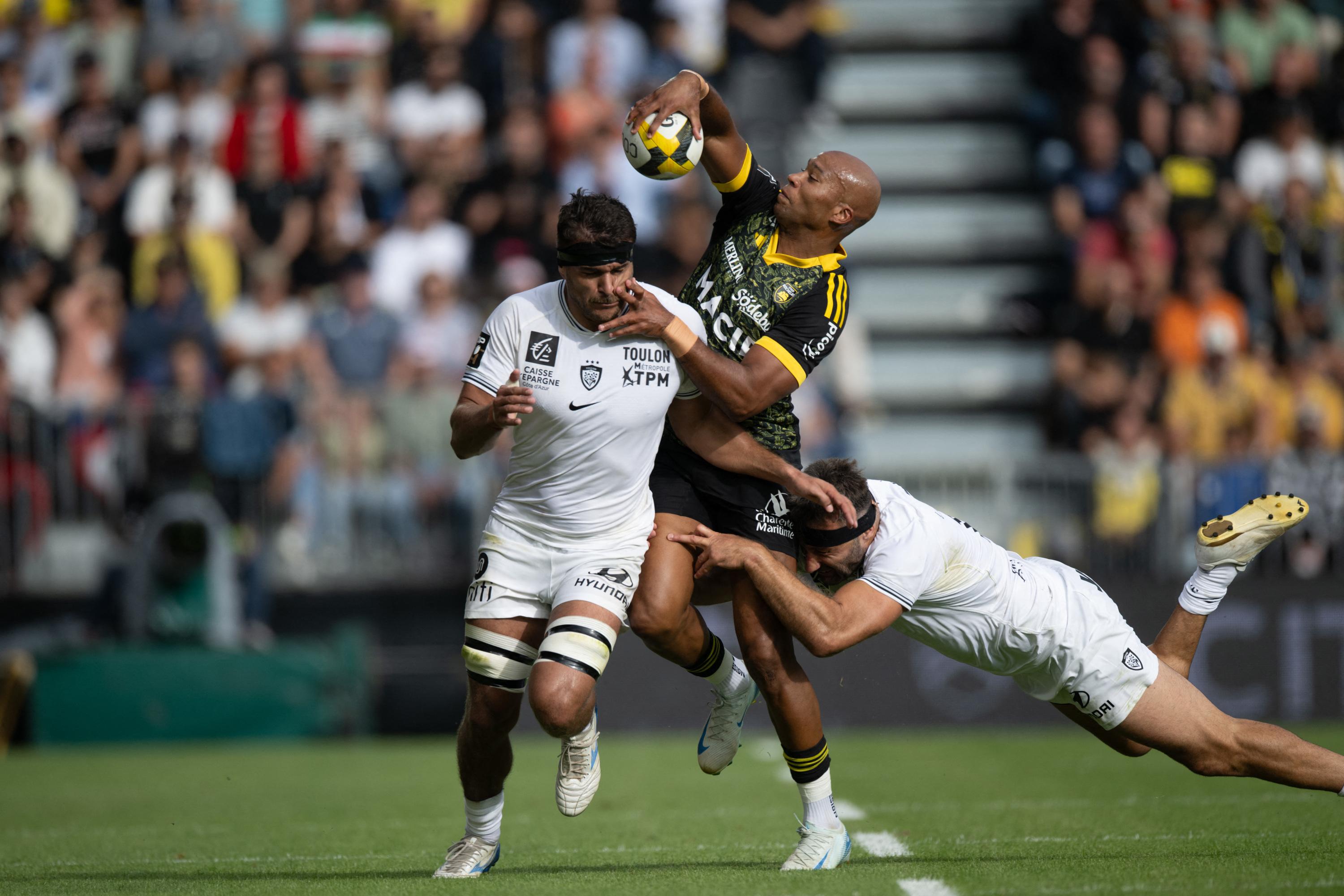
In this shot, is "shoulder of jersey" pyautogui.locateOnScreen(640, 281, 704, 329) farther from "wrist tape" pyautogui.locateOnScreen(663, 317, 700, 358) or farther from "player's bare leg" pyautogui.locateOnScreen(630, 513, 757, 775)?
"player's bare leg" pyautogui.locateOnScreen(630, 513, 757, 775)

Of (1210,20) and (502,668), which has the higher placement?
(1210,20)

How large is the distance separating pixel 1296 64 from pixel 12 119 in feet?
46.9

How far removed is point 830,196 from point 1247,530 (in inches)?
93.5

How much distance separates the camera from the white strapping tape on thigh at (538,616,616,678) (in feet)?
20.8

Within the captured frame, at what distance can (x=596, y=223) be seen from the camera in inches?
244

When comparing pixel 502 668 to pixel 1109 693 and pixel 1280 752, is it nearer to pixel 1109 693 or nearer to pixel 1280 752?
pixel 1109 693

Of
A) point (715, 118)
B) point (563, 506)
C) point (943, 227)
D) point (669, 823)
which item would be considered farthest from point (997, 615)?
point (943, 227)

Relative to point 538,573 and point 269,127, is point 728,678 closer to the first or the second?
point 538,573

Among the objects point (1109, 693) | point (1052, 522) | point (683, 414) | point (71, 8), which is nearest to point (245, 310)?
point (71, 8)

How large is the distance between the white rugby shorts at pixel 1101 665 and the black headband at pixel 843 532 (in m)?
0.96

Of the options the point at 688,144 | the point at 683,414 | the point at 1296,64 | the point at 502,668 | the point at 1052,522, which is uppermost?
the point at 1296,64

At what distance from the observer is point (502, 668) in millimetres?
6574

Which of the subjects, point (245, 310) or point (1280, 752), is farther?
point (245, 310)

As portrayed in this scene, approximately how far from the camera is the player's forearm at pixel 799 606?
6.32m
